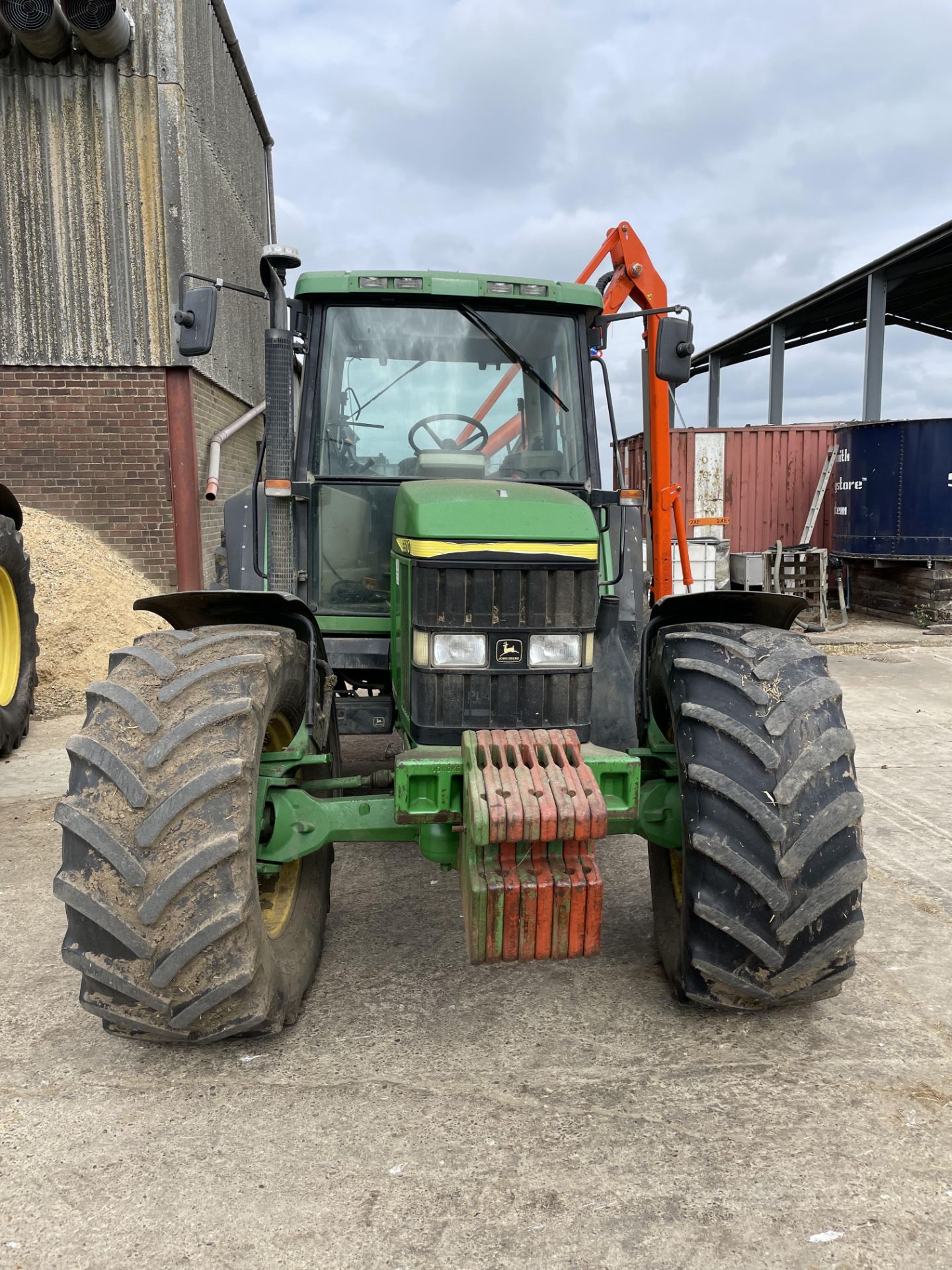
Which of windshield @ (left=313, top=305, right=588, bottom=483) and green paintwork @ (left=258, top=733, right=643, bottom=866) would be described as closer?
green paintwork @ (left=258, top=733, right=643, bottom=866)

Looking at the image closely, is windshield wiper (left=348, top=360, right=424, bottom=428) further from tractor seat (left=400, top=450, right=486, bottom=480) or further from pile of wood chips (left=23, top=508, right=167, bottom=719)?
pile of wood chips (left=23, top=508, right=167, bottom=719)

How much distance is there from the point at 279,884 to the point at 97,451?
314 inches

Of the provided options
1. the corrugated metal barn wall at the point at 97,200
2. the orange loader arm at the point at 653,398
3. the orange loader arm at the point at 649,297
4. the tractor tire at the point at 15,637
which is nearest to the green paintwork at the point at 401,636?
the orange loader arm at the point at 653,398

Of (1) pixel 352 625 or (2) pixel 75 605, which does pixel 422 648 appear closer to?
(1) pixel 352 625

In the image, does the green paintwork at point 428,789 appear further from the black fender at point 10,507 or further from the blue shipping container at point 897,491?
the blue shipping container at point 897,491

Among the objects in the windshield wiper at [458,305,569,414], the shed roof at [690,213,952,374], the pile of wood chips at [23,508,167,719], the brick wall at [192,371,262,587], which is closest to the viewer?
the windshield wiper at [458,305,569,414]

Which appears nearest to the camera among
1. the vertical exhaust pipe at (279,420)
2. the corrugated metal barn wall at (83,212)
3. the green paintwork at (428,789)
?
the green paintwork at (428,789)

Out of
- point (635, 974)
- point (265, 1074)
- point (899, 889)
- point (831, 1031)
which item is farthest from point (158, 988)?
point (899, 889)

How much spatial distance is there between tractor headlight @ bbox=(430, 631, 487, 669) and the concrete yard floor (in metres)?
1.15

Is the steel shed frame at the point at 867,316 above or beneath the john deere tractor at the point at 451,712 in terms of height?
above

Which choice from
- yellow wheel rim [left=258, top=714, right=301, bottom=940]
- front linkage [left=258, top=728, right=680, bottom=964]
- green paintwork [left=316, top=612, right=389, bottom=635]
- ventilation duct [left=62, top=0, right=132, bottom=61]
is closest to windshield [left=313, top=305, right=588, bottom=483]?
green paintwork [left=316, top=612, right=389, bottom=635]

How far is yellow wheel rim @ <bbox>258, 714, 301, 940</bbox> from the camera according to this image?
3.30 m

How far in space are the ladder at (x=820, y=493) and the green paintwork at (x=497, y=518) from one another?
1337 cm

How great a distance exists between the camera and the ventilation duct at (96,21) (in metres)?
9.23
